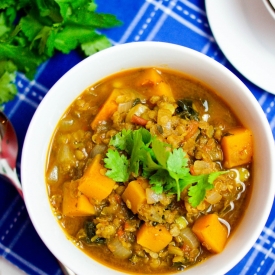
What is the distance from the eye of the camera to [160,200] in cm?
286

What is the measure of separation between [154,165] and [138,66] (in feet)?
2.36

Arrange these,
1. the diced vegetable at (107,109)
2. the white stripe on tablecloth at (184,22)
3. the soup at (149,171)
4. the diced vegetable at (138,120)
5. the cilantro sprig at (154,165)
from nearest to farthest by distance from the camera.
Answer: the cilantro sprig at (154,165)
the soup at (149,171)
the diced vegetable at (138,120)
the diced vegetable at (107,109)
the white stripe on tablecloth at (184,22)

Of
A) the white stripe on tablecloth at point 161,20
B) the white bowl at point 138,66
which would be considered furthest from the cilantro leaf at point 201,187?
the white stripe on tablecloth at point 161,20

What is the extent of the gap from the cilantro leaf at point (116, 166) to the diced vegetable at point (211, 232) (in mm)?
543

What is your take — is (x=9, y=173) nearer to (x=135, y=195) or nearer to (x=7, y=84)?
(x=7, y=84)

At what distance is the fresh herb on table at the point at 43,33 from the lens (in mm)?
3410

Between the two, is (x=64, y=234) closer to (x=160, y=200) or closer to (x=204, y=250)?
(x=160, y=200)

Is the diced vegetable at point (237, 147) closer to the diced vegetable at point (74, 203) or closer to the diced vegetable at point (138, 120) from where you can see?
the diced vegetable at point (138, 120)

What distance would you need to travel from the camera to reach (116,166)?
284 centimetres

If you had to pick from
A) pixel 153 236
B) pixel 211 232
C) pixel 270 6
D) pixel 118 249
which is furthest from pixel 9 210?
pixel 270 6

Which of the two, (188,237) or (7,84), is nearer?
(188,237)

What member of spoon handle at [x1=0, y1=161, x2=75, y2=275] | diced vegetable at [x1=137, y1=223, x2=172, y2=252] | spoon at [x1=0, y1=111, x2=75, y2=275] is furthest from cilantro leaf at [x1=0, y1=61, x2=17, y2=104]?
diced vegetable at [x1=137, y1=223, x2=172, y2=252]

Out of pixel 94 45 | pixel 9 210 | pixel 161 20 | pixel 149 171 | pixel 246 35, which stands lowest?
pixel 9 210

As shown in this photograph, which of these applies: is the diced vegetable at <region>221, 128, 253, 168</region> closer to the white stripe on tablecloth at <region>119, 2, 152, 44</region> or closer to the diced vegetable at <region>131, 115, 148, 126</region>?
the diced vegetable at <region>131, 115, 148, 126</region>
